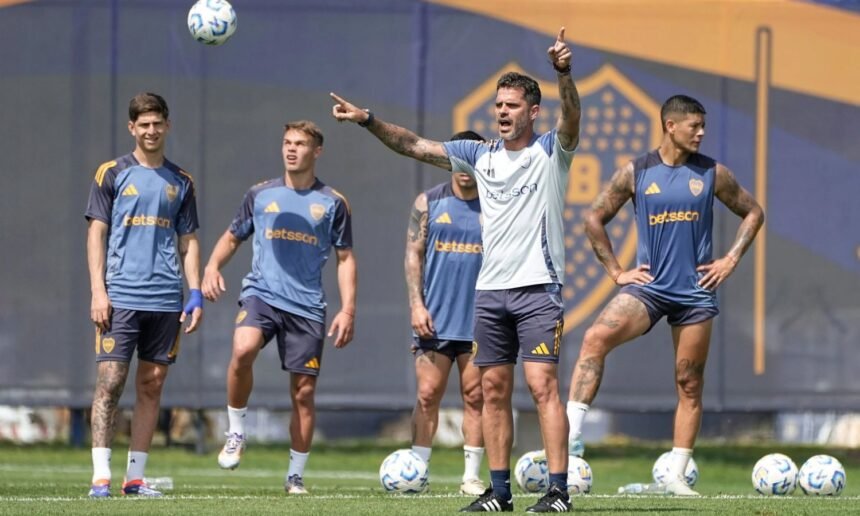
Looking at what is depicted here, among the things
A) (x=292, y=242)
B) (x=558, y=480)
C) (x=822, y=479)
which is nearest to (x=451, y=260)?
(x=292, y=242)

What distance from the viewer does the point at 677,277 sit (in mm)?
9703

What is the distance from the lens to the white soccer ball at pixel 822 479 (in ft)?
32.1

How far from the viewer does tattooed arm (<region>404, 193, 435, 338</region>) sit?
1016 cm

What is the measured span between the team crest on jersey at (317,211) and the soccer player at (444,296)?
70 cm

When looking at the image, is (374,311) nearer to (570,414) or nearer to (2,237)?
(2,237)

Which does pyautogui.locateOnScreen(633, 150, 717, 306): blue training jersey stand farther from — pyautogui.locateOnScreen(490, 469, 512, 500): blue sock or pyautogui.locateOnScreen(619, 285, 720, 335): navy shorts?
pyautogui.locateOnScreen(490, 469, 512, 500): blue sock

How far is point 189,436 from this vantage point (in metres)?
14.4

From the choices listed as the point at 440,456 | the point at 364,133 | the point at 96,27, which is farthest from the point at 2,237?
the point at 440,456

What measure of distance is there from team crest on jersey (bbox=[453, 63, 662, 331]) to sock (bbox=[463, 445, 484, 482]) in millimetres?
3814

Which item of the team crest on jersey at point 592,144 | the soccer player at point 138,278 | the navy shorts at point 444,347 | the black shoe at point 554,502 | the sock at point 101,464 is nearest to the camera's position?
the black shoe at point 554,502

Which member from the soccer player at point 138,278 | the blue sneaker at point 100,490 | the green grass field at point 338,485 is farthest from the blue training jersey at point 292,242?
the blue sneaker at point 100,490

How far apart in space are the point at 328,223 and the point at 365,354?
4020 millimetres

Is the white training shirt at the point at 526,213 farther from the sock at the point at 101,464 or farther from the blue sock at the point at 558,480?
the sock at the point at 101,464

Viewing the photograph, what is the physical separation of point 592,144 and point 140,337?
569 cm
